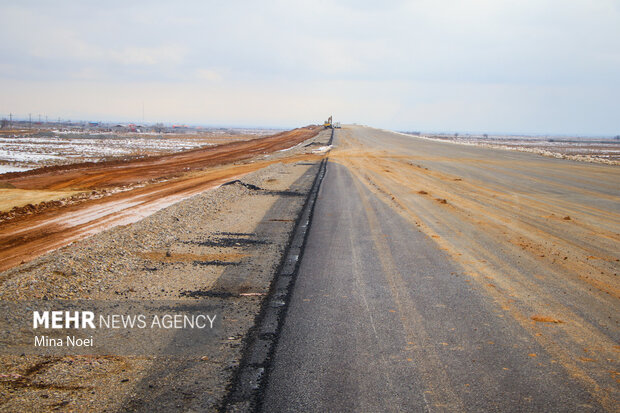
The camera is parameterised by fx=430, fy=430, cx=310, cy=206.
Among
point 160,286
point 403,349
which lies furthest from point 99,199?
point 403,349

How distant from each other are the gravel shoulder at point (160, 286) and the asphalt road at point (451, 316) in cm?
68

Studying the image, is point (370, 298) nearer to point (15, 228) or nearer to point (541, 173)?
point (15, 228)

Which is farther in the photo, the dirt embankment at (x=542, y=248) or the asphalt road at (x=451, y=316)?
the dirt embankment at (x=542, y=248)

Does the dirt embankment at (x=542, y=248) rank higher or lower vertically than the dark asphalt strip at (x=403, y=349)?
higher

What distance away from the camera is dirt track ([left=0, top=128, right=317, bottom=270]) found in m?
11.4

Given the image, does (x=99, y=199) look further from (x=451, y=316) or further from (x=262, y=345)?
(x=451, y=316)

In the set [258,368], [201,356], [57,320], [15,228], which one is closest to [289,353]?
[258,368]

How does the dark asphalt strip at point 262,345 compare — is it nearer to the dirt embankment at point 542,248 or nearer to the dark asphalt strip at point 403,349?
the dark asphalt strip at point 403,349

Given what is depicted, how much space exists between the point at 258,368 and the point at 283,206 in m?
9.24

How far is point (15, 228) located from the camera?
12922 millimetres

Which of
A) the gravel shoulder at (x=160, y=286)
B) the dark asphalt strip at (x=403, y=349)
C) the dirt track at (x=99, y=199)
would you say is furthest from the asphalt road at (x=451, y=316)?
the dirt track at (x=99, y=199)

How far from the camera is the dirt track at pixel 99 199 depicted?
37.3ft

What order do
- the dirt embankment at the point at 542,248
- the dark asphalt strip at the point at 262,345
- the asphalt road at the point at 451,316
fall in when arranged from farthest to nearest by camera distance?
the dirt embankment at the point at 542,248
the asphalt road at the point at 451,316
the dark asphalt strip at the point at 262,345

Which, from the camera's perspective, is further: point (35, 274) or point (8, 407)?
point (35, 274)
